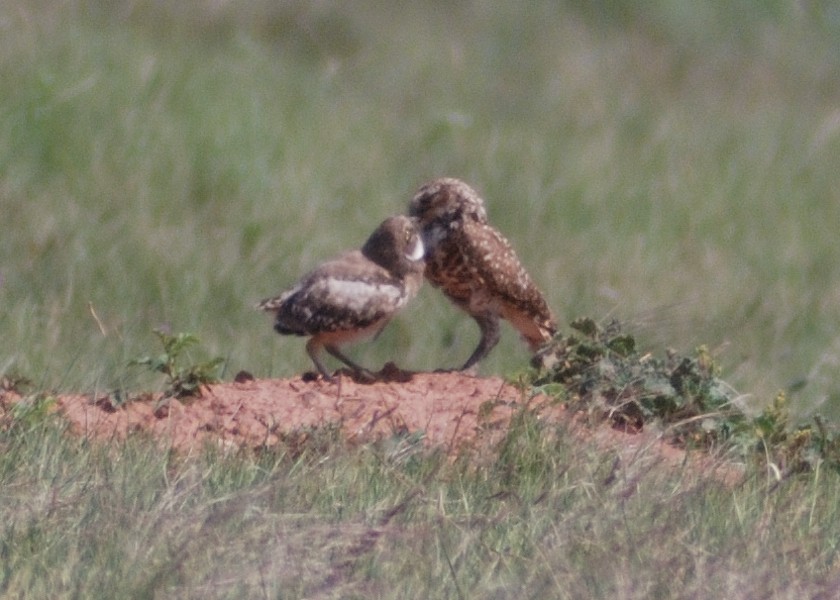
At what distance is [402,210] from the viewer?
12.2 m

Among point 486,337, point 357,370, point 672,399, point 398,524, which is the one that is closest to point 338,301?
point 357,370

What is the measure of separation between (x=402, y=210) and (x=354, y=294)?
5358 millimetres

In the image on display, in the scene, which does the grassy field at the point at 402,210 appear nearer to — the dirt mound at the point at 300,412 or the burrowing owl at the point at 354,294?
the dirt mound at the point at 300,412

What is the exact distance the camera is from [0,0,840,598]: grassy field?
4574 mm

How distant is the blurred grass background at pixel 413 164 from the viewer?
387 inches

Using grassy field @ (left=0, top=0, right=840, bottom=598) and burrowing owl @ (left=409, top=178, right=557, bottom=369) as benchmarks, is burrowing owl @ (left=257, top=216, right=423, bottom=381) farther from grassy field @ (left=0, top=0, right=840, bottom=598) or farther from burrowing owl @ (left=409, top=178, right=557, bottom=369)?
grassy field @ (left=0, top=0, right=840, bottom=598)

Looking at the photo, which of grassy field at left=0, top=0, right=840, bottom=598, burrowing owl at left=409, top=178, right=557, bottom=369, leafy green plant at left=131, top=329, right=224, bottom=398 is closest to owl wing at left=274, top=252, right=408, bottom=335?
leafy green plant at left=131, top=329, right=224, bottom=398

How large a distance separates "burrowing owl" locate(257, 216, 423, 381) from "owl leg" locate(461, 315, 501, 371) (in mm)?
605

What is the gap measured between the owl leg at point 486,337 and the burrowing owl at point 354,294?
61cm

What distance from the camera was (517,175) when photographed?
13000 mm

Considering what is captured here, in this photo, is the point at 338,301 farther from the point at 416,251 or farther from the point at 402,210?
the point at 402,210

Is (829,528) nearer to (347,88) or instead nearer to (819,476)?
(819,476)

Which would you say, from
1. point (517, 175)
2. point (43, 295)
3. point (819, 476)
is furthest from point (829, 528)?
point (517, 175)

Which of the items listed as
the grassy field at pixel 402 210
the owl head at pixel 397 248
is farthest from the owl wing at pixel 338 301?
the grassy field at pixel 402 210
